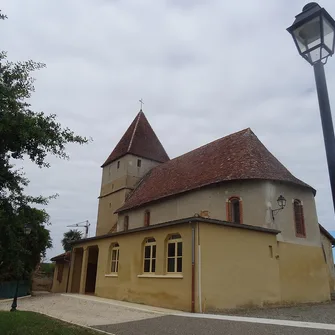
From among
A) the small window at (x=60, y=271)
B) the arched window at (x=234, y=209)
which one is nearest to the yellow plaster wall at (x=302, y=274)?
the arched window at (x=234, y=209)

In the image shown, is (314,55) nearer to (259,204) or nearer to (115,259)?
(259,204)

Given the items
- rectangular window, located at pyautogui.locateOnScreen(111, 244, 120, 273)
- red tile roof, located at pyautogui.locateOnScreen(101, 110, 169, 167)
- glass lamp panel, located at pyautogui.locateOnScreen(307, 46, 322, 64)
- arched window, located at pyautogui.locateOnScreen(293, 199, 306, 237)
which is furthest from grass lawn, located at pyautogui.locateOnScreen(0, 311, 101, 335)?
red tile roof, located at pyautogui.locateOnScreen(101, 110, 169, 167)

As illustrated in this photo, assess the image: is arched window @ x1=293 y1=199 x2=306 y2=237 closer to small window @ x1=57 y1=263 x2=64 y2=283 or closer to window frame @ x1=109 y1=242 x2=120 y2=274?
window frame @ x1=109 y1=242 x2=120 y2=274

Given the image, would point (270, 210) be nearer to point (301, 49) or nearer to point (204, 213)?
point (204, 213)

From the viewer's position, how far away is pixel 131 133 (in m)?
35.8

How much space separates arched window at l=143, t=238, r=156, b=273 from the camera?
15992 mm

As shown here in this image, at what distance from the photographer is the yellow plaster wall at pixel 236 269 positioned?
13.5m

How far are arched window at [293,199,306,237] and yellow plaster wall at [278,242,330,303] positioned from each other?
94cm

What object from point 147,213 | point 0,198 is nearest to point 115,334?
point 0,198

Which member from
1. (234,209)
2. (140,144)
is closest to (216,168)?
(234,209)

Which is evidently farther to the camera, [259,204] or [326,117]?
[259,204]

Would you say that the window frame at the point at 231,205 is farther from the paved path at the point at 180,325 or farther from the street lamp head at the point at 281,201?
the paved path at the point at 180,325

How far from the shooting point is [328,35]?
4.05 meters

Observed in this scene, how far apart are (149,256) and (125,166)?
17.1 meters
